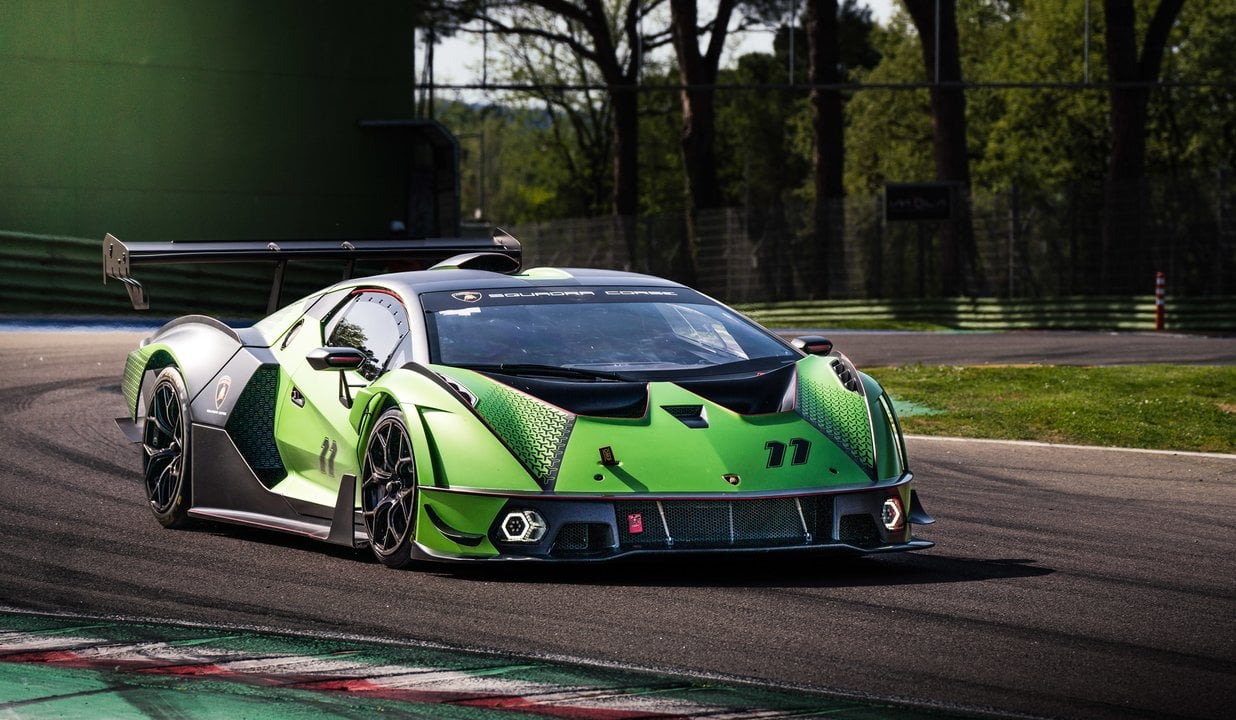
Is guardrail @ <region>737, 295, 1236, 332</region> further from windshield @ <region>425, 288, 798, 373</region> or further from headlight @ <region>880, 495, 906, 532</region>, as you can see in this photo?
headlight @ <region>880, 495, 906, 532</region>

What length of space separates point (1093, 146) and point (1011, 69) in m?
7.12

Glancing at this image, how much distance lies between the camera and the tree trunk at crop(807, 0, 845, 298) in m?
38.4

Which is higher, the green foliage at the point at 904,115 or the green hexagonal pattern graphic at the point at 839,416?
the green foliage at the point at 904,115

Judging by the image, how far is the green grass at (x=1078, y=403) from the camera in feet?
43.8

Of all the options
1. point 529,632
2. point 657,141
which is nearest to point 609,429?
point 529,632

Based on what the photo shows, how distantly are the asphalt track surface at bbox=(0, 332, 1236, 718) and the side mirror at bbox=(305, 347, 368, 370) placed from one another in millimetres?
768

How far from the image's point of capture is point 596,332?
7.84 metres

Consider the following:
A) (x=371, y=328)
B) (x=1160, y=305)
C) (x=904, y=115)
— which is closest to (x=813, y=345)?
(x=371, y=328)

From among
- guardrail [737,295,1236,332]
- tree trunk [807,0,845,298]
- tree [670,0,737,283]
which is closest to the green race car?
guardrail [737,295,1236,332]

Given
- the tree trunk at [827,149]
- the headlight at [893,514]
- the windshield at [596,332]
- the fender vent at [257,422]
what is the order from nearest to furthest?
the headlight at [893,514]
the windshield at [596,332]
the fender vent at [257,422]
the tree trunk at [827,149]

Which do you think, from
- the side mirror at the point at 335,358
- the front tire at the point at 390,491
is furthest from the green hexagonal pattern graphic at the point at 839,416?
the side mirror at the point at 335,358

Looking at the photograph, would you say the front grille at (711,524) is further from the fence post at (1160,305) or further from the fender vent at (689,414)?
the fence post at (1160,305)

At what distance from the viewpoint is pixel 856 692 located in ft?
16.5

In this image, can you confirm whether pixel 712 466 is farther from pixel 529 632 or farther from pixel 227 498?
pixel 227 498
